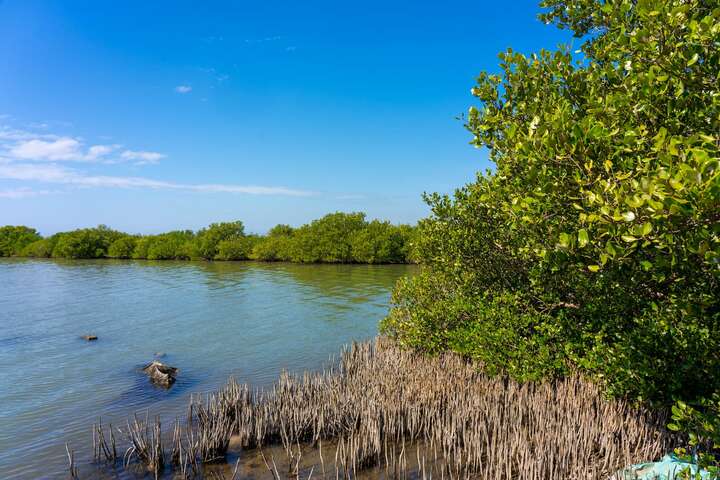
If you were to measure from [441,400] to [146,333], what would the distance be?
1642 cm

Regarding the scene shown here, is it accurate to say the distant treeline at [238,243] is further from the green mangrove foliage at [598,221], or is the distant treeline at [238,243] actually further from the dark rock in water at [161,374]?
the green mangrove foliage at [598,221]

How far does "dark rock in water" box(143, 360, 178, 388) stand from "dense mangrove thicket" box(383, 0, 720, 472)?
724 centimetres

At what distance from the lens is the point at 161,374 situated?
13.3 m

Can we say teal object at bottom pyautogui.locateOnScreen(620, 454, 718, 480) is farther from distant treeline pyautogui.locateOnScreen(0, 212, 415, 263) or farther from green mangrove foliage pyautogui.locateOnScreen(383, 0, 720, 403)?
distant treeline pyautogui.locateOnScreen(0, 212, 415, 263)

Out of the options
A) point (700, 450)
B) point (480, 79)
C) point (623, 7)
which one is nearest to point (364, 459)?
point (700, 450)

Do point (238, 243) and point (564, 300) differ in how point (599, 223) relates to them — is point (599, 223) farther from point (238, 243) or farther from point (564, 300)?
point (238, 243)

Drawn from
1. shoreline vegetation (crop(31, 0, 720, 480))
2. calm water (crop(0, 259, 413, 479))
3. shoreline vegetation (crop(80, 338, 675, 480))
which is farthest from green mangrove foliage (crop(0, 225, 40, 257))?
shoreline vegetation (crop(31, 0, 720, 480))

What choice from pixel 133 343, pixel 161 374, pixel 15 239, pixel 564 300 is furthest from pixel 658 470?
pixel 15 239

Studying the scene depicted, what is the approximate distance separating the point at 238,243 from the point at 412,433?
221 ft

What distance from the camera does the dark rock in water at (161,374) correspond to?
13093mm

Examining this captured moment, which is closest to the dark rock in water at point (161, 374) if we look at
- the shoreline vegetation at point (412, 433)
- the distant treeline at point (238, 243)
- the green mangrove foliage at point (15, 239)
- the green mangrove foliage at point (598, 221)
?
the shoreline vegetation at point (412, 433)

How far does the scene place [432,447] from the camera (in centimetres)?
820

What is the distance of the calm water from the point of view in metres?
10.8

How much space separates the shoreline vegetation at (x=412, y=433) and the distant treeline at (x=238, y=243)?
49.9 m
